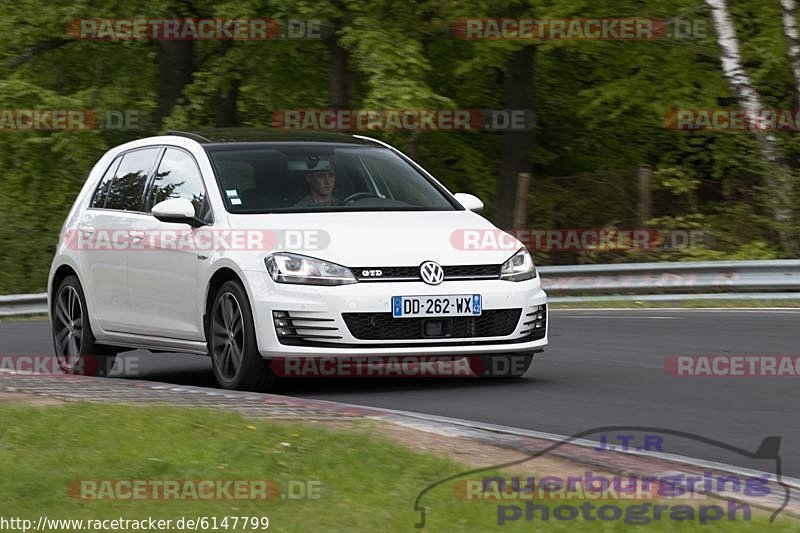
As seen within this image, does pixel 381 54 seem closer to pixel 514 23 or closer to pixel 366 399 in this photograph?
pixel 514 23

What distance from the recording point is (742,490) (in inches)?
256

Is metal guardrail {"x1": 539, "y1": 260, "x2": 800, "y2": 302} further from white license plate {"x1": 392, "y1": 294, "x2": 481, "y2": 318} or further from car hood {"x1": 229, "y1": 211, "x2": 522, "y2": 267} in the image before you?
white license plate {"x1": 392, "y1": 294, "x2": 481, "y2": 318}

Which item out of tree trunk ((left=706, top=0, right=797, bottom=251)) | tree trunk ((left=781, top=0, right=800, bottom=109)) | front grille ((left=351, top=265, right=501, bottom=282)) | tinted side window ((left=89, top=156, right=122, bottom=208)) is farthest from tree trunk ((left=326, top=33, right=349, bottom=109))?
front grille ((left=351, top=265, right=501, bottom=282))

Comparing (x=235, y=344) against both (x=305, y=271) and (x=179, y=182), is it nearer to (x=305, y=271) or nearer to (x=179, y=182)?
(x=305, y=271)

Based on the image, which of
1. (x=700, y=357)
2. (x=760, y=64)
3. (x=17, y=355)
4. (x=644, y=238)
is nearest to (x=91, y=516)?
(x=700, y=357)

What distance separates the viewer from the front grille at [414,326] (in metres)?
10.1

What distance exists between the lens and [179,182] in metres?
11.5

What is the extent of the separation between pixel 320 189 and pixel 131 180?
184 cm

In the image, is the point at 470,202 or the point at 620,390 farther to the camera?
the point at 470,202

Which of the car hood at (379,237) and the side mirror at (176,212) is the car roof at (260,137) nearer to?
the side mirror at (176,212)

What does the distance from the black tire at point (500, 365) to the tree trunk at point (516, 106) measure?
1796 cm

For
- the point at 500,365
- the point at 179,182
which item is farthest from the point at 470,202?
the point at 179,182

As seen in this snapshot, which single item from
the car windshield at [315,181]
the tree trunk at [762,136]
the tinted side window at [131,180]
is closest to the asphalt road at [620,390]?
the car windshield at [315,181]

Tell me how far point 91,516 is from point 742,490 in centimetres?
252
